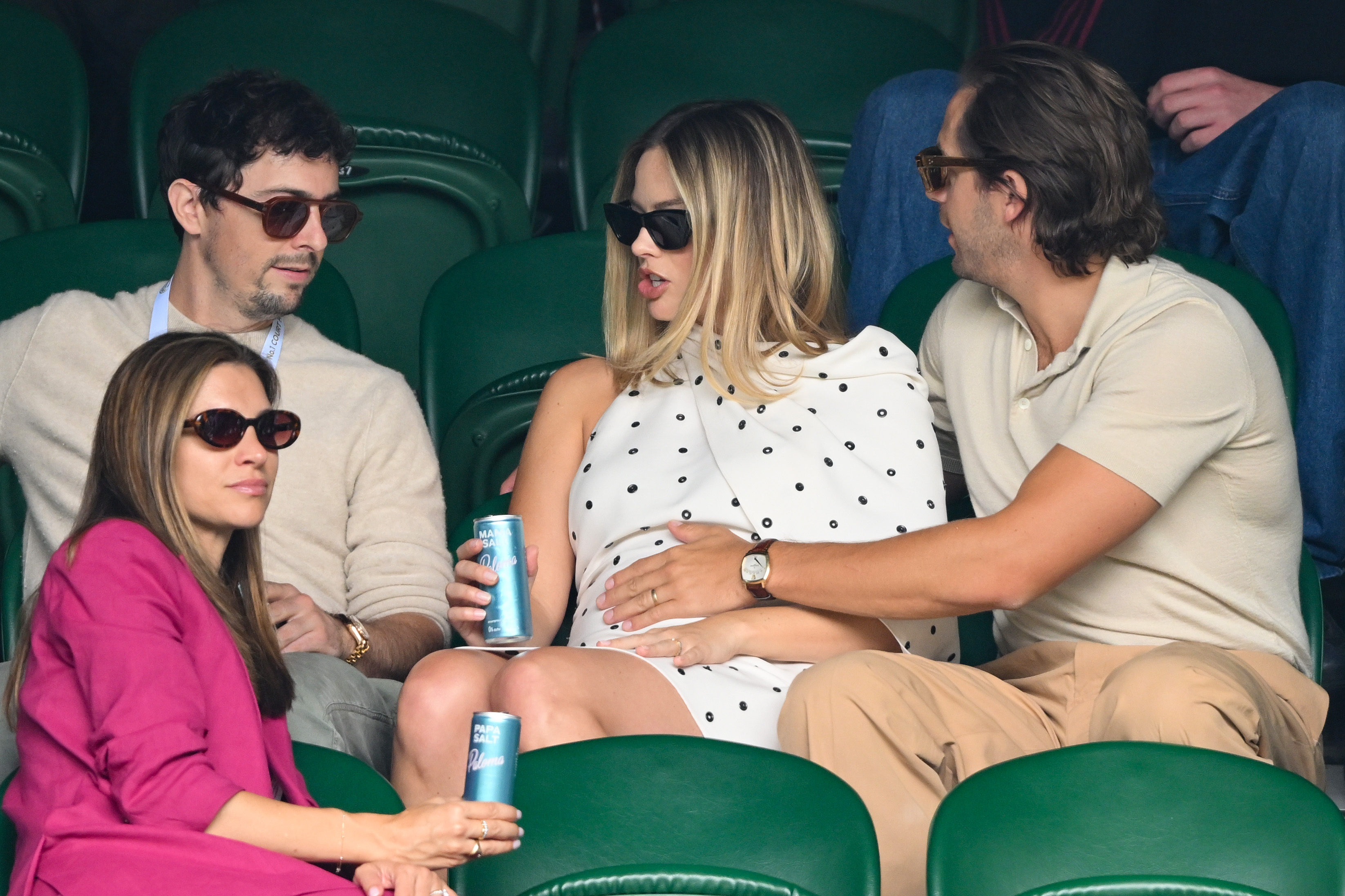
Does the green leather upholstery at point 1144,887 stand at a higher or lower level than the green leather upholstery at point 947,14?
lower

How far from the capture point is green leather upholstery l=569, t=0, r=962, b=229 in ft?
13.2

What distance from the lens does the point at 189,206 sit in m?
2.82

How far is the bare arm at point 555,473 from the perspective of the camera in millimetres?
2578

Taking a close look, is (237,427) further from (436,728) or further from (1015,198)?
(1015,198)

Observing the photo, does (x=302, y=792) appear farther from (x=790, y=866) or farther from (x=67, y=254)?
(x=67, y=254)

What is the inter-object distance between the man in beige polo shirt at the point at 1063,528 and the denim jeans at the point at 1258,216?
0.48m

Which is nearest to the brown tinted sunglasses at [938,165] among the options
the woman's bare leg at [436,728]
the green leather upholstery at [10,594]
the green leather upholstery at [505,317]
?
the green leather upholstery at [505,317]

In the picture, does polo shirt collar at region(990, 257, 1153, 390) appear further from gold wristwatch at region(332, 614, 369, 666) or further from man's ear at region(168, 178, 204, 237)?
man's ear at region(168, 178, 204, 237)

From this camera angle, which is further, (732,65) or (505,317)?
(732,65)

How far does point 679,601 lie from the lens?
2.37 m

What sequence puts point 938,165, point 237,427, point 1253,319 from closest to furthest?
point 237,427, point 938,165, point 1253,319

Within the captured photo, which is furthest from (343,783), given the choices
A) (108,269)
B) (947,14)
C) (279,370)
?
(947,14)

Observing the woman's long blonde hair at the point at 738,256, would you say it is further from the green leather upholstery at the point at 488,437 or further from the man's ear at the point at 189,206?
the man's ear at the point at 189,206

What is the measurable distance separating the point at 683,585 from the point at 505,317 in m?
1.07
